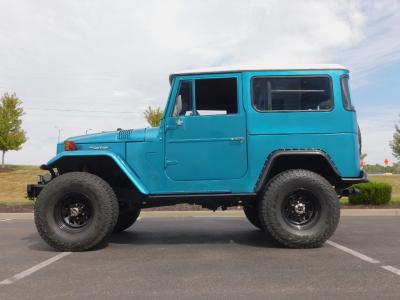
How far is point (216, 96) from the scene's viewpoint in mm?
6152

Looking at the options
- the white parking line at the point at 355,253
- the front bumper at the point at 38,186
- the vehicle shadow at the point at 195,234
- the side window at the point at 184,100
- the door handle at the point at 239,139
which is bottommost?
the vehicle shadow at the point at 195,234

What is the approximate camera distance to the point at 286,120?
5871 mm

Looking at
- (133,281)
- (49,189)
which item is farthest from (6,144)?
(133,281)

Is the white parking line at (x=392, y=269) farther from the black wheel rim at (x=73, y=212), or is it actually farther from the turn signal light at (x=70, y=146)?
the turn signal light at (x=70, y=146)

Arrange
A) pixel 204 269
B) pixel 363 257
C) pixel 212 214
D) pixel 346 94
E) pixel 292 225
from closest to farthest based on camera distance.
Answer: pixel 204 269
pixel 363 257
pixel 292 225
pixel 346 94
pixel 212 214

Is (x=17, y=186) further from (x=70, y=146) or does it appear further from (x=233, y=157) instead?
(x=233, y=157)

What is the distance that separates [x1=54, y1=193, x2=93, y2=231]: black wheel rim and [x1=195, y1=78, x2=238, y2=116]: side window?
79.9 inches

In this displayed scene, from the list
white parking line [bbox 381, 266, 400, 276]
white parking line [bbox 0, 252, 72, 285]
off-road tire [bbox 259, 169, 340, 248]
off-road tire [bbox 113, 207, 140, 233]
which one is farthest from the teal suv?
off-road tire [bbox 113, 207, 140, 233]

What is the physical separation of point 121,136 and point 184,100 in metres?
1.04

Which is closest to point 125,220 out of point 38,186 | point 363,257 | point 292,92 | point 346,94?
point 38,186

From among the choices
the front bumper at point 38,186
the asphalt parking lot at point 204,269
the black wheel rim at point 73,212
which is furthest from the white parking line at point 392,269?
the front bumper at point 38,186

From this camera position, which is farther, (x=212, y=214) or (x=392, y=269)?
(x=212, y=214)

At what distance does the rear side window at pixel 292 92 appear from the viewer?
5980mm

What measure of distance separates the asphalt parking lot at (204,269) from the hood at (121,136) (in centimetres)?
153
